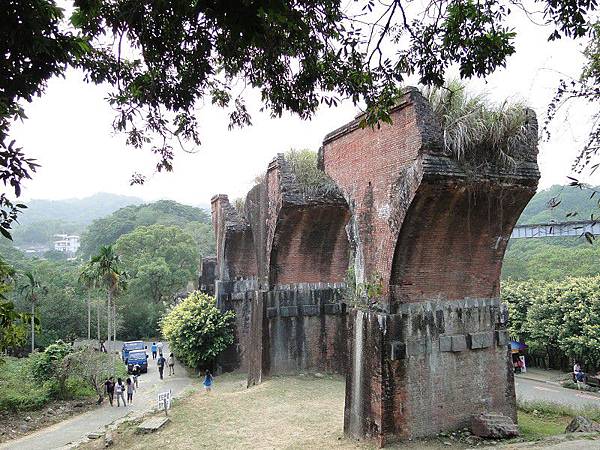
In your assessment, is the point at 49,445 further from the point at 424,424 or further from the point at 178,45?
the point at 178,45

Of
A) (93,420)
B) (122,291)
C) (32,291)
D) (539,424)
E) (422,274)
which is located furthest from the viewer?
(32,291)

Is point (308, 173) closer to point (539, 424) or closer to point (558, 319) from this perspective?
point (539, 424)

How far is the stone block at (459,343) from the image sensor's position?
24.7 ft

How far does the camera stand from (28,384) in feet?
59.1

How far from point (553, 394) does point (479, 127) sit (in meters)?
11.8

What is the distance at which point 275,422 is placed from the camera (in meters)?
9.06

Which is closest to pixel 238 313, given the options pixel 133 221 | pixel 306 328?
pixel 306 328

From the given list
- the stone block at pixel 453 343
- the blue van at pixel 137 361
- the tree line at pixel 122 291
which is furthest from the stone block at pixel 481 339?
the tree line at pixel 122 291

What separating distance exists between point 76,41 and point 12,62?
1.62ft

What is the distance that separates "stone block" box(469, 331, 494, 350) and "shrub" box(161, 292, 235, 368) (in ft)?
33.0

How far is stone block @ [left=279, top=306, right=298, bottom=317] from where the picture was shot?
12320mm

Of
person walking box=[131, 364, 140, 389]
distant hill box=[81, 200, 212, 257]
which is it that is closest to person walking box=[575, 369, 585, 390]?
person walking box=[131, 364, 140, 389]

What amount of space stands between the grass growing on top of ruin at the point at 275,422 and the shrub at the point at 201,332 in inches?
164

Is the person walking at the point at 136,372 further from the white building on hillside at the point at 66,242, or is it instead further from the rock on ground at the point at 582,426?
the white building on hillside at the point at 66,242
